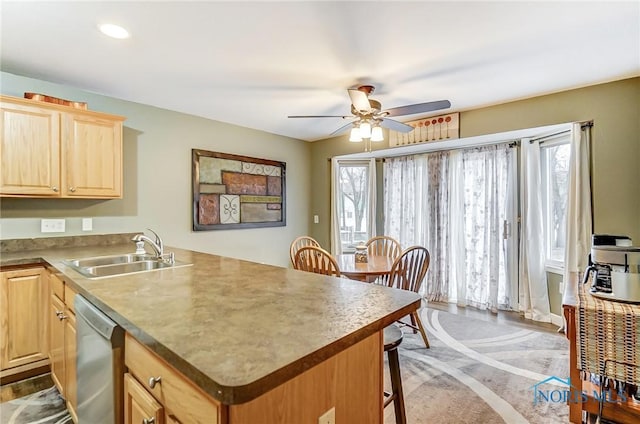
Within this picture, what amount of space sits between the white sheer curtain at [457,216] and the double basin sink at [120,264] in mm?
3318

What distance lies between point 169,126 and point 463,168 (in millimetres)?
3660

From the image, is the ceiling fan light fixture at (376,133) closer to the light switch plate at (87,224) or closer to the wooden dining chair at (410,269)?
the wooden dining chair at (410,269)

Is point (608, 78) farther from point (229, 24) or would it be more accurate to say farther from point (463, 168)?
point (229, 24)

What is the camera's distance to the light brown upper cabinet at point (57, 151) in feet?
7.54

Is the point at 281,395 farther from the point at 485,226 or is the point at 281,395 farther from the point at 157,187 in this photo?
the point at 485,226

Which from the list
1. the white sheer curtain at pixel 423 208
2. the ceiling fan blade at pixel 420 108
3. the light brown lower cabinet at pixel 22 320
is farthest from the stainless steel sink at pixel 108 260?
the white sheer curtain at pixel 423 208

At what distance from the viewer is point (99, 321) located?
1.21m

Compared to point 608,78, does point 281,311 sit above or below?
below

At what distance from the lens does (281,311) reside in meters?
1.13

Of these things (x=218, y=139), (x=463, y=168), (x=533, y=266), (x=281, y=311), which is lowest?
(x=533, y=266)

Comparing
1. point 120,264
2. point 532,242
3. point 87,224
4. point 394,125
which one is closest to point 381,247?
point 532,242

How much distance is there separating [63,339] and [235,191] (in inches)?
96.4

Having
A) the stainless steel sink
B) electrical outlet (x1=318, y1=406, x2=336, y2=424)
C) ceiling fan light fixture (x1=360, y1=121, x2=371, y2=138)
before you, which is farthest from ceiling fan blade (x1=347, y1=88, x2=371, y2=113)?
electrical outlet (x1=318, y1=406, x2=336, y2=424)

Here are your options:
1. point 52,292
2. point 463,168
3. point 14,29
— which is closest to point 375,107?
point 463,168
